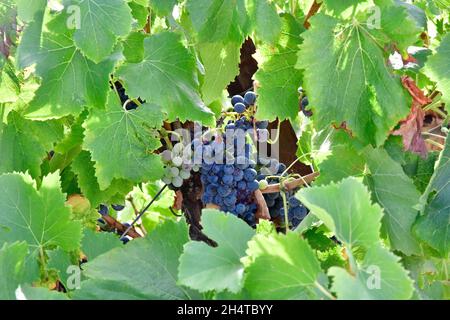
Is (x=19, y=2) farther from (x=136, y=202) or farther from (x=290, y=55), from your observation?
(x=136, y=202)

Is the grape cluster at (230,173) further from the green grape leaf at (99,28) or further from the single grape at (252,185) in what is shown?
the green grape leaf at (99,28)

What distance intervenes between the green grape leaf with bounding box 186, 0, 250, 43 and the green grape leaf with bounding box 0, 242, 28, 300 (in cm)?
62

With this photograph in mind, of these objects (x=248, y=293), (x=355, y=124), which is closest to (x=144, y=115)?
(x=355, y=124)

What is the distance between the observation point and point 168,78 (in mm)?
1724

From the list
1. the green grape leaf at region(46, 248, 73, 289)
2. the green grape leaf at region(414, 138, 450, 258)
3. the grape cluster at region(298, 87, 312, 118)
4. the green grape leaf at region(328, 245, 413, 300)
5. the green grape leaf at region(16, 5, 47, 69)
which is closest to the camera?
the green grape leaf at region(328, 245, 413, 300)

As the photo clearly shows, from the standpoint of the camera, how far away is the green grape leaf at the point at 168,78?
1696mm

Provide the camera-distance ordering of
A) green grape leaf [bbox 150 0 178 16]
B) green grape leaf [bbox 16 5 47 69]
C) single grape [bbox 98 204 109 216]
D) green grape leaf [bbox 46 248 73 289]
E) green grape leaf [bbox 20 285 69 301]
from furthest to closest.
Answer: single grape [bbox 98 204 109 216] < green grape leaf [bbox 150 0 178 16] < green grape leaf [bbox 16 5 47 69] < green grape leaf [bbox 46 248 73 289] < green grape leaf [bbox 20 285 69 301]

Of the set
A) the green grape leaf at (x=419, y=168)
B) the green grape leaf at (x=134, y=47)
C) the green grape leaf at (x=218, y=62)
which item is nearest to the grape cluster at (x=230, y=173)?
the green grape leaf at (x=218, y=62)

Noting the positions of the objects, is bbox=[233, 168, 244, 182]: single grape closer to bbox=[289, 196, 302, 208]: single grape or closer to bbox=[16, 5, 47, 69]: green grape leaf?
bbox=[289, 196, 302, 208]: single grape

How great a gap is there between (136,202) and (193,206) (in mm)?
529

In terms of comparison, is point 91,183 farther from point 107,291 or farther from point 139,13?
point 107,291

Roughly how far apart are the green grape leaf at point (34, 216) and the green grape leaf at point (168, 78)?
1.13ft

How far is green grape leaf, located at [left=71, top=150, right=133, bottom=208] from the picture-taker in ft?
→ 5.74

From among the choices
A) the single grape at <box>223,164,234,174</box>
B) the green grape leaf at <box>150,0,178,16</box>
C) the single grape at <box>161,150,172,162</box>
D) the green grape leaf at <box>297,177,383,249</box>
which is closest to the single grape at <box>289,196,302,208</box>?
the single grape at <box>223,164,234,174</box>
